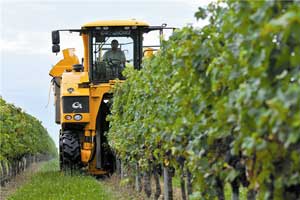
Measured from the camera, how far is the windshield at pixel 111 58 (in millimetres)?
17172

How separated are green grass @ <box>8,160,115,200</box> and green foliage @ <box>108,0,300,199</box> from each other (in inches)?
222

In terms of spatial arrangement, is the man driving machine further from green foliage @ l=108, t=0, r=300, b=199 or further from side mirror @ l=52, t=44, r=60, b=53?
green foliage @ l=108, t=0, r=300, b=199

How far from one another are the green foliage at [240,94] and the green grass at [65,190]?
18.5 ft

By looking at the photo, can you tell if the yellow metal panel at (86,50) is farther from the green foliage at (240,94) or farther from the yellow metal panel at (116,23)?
the green foliage at (240,94)

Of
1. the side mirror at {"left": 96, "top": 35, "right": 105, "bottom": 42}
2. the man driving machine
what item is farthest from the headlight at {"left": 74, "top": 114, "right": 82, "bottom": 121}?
the side mirror at {"left": 96, "top": 35, "right": 105, "bottom": 42}

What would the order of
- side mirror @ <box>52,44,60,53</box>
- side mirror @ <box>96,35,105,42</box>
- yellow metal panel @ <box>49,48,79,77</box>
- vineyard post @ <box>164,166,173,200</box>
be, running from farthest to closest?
yellow metal panel @ <box>49,48,79,77</box>
side mirror @ <box>96,35,105,42</box>
side mirror @ <box>52,44,60,53</box>
vineyard post @ <box>164,166,173,200</box>

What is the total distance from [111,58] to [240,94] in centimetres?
1302

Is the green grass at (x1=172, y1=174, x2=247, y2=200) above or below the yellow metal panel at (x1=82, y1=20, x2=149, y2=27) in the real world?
below

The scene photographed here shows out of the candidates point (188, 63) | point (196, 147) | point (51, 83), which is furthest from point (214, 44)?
point (51, 83)

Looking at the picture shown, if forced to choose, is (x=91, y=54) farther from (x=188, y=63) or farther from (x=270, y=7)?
(x=270, y=7)

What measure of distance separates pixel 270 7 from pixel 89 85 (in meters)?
13.4

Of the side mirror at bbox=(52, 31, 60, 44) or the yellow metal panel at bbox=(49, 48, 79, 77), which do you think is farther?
the yellow metal panel at bbox=(49, 48, 79, 77)

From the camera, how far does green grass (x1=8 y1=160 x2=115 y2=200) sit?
543 inches

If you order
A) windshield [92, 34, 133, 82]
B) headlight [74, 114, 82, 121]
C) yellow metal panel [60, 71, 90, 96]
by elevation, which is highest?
windshield [92, 34, 133, 82]
